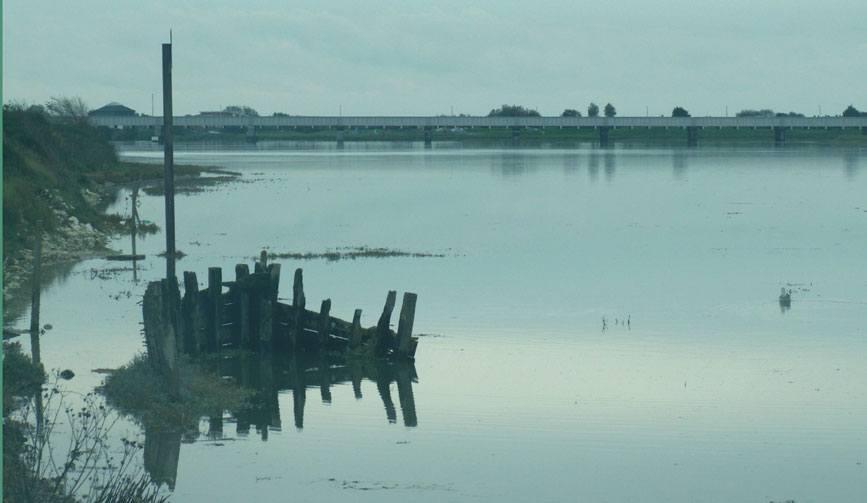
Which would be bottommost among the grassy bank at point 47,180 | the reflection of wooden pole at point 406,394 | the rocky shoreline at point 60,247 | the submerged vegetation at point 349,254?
the reflection of wooden pole at point 406,394

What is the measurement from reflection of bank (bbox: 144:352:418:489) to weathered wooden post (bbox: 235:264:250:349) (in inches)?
13.1

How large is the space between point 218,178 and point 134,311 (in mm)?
71007

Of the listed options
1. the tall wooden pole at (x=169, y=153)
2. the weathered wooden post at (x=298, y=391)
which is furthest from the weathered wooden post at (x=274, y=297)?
the tall wooden pole at (x=169, y=153)

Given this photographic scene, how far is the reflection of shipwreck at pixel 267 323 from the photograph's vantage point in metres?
21.8

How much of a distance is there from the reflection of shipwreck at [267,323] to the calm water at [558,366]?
1074 millimetres

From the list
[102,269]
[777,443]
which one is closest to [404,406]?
[777,443]

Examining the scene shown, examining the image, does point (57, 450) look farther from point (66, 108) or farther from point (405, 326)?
point (66, 108)

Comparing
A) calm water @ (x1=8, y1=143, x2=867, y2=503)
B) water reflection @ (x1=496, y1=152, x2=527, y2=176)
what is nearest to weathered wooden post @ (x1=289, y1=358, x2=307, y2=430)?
calm water @ (x1=8, y1=143, x2=867, y2=503)

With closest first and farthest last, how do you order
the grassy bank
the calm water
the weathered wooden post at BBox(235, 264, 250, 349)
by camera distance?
the calm water → the weathered wooden post at BBox(235, 264, 250, 349) → the grassy bank

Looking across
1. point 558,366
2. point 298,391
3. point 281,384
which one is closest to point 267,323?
point 281,384

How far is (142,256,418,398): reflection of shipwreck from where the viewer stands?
2184 centimetres

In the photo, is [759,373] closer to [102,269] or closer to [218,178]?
[102,269]

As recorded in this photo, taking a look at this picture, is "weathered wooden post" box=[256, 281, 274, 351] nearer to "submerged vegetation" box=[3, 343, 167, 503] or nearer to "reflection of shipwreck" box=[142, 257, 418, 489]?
"reflection of shipwreck" box=[142, 257, 418, 489]

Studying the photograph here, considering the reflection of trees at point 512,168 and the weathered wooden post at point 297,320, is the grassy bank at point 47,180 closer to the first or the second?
the weathered wooden post at point 297,320
